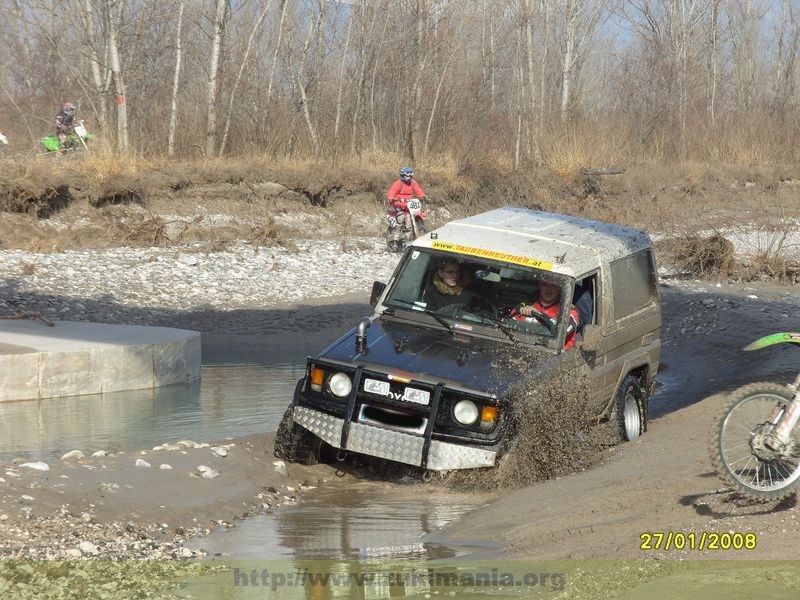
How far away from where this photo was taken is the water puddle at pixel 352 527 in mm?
6215

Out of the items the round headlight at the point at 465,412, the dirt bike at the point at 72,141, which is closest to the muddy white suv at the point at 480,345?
the round headlight at the point at 465,412

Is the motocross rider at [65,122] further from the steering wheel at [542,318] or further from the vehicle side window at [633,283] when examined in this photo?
the steering wheel at [542,318]

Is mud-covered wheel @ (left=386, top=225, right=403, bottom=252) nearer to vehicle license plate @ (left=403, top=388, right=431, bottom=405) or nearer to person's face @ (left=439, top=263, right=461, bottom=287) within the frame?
person's face @ (left=439, top=263, right=461, bottom=287)

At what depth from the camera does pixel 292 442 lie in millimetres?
8211

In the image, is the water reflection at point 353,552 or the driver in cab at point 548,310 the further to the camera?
the driver in cab at point 548,310

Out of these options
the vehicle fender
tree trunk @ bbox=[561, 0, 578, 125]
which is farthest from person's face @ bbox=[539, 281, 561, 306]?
tree trunk @ bbox=[561, 0, 578, 125]

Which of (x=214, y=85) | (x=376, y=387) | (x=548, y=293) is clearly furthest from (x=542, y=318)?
(x=214, y=85)

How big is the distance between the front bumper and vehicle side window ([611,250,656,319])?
2466mm

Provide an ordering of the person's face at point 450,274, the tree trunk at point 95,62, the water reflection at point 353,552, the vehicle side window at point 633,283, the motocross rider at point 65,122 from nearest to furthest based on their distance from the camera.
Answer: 1. the water reflection at point 353,552
2. the person's face at point 450,274
3. the vehicle side window at point 633,283
4. the motocross rider at point 65,122
5. the tree trunk at point 95,62

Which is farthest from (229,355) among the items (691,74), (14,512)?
(691,74)

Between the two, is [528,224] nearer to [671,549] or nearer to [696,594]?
[671,549]

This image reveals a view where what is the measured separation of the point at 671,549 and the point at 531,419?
7.15 feet

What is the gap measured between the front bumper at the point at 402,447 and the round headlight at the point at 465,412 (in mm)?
173

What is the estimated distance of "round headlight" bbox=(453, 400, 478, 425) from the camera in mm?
7527
